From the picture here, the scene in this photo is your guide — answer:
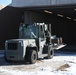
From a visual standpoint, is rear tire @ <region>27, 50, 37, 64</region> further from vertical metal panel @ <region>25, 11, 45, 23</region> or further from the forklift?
vertical metal panel @ <region>25, 11, 45, 23</region>

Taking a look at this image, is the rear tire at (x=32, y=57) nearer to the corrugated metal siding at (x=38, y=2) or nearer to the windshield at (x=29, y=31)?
the windshield at (x=29, y=31)

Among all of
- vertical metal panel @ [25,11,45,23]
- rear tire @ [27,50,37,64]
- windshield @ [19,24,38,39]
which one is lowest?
rear tire @ [27,50,37,64]

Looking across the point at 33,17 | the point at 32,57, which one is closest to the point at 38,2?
the point at 33,17

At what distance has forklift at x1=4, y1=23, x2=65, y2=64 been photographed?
17.2m

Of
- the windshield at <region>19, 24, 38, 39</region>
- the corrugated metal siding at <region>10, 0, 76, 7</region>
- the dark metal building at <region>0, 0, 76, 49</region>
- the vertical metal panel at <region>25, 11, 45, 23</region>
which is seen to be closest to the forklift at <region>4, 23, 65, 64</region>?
the windshield at <region>19, 24, 38, 39</region>

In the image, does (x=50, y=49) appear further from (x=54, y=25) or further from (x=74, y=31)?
(x=74, y=31)

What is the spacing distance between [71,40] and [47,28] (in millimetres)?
33918

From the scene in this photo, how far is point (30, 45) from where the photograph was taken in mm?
17688

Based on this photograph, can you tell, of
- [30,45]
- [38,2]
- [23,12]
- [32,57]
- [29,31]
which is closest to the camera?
[32,57]

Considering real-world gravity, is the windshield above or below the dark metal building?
below

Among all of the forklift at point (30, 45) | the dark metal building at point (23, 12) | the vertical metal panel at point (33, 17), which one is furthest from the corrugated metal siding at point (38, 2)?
the forklift at point (30, 45)

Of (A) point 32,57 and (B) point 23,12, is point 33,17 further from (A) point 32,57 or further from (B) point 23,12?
(A) point 32,57

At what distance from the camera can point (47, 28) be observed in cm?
2022

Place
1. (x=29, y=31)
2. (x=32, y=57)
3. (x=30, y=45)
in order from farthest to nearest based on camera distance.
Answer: (x=29, y=31)
(x=30, y=45)
(x=32, y=57)
